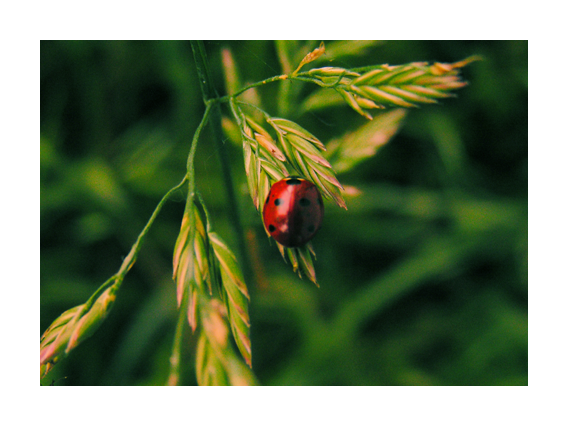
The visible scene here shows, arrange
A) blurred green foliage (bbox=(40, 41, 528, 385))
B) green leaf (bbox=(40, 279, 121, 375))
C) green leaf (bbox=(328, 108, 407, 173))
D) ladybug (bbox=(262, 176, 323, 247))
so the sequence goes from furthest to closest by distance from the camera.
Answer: blurred green foliage (bbox=(40, 41, 528, 385)) < green leaf (bbox=(328, 108, 407, 173)) < ladybug (bbox=(262, 176, 323, 247)) < green leaf (bbox=(40, 279, 121, 375))

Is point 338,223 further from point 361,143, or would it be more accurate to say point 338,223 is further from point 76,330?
point 76,330

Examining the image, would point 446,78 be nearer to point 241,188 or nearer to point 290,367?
point 241,188

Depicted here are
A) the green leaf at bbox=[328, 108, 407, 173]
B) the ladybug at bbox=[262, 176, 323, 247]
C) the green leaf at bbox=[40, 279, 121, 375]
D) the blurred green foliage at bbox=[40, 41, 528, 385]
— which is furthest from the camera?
the blurred green foliage at bbox=[40, 41, 528, 385]

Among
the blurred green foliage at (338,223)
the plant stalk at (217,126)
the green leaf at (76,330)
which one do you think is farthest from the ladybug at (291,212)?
the blurred green foliage at (338,223)

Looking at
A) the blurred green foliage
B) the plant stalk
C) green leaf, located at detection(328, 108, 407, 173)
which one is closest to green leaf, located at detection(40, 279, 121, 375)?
the plant stalk

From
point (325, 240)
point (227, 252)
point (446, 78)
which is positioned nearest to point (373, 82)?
point (446, 78)

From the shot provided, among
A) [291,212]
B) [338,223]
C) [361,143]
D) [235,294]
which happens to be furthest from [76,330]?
[338,223]

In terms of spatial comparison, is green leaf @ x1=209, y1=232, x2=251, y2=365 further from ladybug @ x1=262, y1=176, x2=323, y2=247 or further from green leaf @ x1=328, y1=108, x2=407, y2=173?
green leaf @ x1=328, y1=108, x2=407, y2=173
